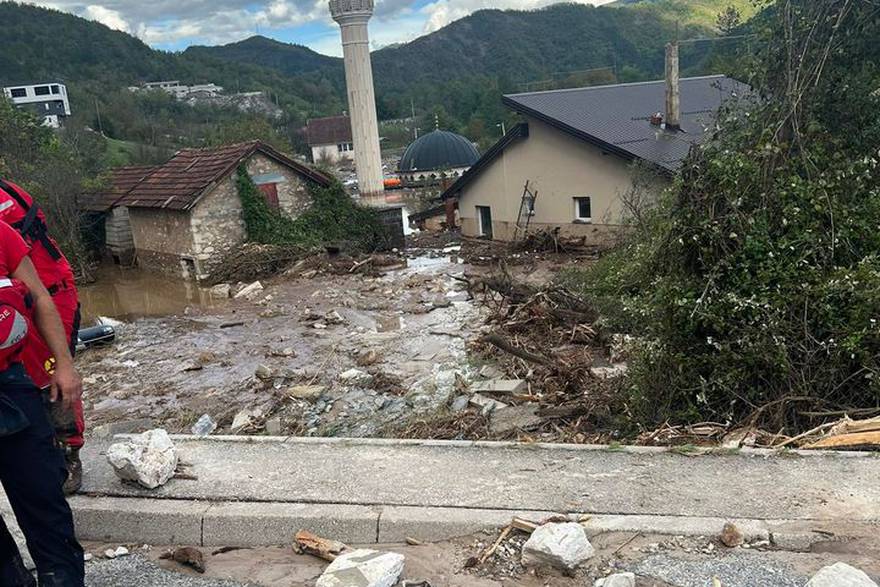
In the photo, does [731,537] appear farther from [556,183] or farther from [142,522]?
[556,183]

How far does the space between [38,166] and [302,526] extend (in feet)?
80.0

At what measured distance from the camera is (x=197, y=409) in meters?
8.57

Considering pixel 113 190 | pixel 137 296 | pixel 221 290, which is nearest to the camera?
pixel 221 290

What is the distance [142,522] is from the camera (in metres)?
4.00

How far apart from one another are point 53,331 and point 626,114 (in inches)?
845

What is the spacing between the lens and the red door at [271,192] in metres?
21.1

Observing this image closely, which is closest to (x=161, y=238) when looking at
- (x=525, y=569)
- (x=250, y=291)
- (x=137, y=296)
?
(x=137, y=296)

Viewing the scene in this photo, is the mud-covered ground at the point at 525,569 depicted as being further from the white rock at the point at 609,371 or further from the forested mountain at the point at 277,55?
the forested mountain at the point at 277,55

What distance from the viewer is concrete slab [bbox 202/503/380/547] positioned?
150 inches

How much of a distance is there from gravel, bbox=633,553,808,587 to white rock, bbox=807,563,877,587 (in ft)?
0.83

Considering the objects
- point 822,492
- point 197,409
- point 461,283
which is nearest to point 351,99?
point 461,283

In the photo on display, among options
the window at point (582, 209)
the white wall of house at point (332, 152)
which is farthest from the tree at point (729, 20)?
the white wall of house at point (332, 152)

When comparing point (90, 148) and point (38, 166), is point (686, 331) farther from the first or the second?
point (90, 148)

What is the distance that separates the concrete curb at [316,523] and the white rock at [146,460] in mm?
155
